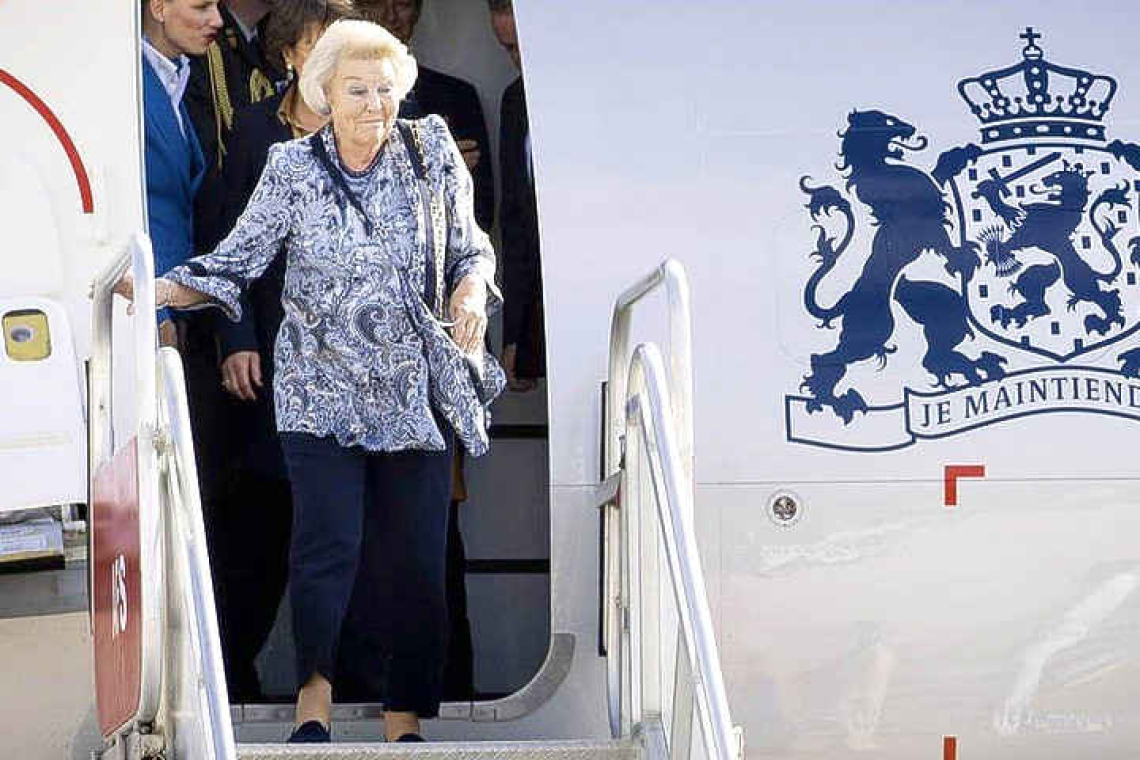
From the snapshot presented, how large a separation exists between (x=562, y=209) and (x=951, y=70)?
1.14 m

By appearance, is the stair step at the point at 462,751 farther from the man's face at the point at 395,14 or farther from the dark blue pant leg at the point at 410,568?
the man's face at the point at 395,14

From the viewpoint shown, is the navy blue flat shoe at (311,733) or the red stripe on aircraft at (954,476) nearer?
the navy blue flat shoe at (311,733)

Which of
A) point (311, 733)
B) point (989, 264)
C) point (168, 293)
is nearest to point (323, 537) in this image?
point (311, 733)

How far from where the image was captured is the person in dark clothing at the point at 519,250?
6.19m

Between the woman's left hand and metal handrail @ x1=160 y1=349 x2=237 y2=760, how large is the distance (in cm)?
88

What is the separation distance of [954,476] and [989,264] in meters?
0.58

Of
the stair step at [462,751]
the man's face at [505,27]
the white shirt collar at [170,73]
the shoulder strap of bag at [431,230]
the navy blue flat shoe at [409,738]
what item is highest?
the man's face at [505,27]

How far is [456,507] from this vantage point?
656 cm

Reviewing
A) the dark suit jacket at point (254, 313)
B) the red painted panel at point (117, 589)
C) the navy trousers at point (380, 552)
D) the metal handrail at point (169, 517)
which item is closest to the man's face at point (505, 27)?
the dark suit jacket at point (254, 313)

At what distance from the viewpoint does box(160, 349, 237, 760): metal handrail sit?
13.0 feet

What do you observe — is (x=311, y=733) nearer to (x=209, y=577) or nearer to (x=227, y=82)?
(x=209, y=577)

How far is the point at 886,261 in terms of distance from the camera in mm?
5715

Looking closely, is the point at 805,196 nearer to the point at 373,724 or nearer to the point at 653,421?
the point at 653,421

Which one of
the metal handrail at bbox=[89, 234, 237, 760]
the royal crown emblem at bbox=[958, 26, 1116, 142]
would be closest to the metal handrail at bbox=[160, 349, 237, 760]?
the metal handrail at bbox=[89, 234, 237, 760]
